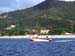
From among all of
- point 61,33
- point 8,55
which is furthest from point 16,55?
point 61,33

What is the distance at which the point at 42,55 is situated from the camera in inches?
1881

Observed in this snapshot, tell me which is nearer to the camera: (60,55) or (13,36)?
(60,55)

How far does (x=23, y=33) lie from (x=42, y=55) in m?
149

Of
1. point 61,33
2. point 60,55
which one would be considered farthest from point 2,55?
point 61,33

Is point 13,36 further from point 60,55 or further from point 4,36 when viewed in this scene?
point 60,55

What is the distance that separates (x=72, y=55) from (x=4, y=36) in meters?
150

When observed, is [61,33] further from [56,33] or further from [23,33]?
[23,33]

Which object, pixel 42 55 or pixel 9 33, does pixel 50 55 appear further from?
pixel 9 33


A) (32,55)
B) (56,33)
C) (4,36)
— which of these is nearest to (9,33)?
(4,36)

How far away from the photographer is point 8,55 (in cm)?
4738

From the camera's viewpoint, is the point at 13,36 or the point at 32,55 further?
the point at 13,36

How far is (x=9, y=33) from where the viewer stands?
198000 millimetres

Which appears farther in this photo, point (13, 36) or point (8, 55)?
point (13, 36)

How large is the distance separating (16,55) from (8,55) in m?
1.21
